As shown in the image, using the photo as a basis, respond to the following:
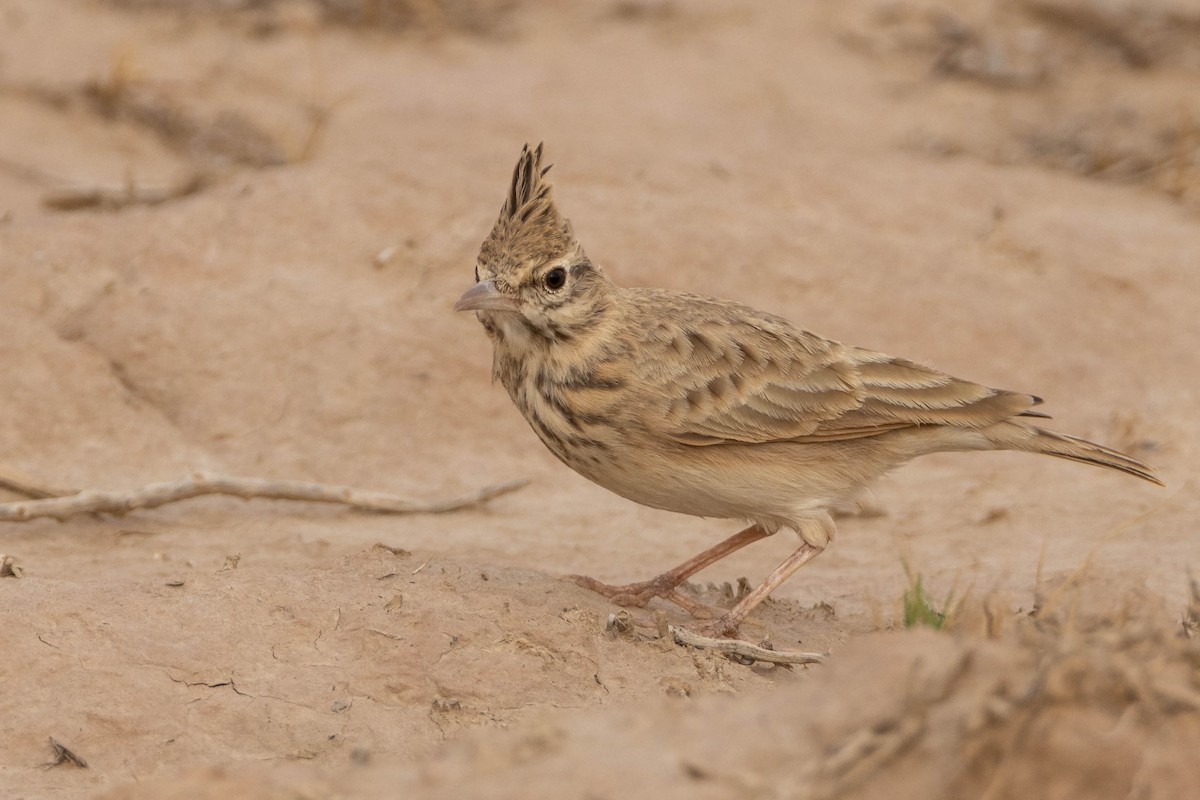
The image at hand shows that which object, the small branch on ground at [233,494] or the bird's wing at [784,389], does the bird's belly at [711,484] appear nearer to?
the bird's wing at [784,389]

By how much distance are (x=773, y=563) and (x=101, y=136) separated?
22.1 feet

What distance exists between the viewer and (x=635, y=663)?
15.1ft

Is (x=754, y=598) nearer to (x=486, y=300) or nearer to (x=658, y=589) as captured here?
(x=658, y=589)

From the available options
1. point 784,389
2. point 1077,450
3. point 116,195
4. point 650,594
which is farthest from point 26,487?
point 1077,450

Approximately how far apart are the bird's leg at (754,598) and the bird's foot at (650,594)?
10 cm

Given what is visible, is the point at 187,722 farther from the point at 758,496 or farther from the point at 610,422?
the point at 758,496

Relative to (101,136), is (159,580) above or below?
below

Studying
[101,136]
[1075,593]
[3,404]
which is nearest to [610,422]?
[1075,593]

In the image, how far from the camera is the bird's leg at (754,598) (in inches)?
196

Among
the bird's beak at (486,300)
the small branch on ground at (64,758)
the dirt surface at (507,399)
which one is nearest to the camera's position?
the dirt surface at (507,399)

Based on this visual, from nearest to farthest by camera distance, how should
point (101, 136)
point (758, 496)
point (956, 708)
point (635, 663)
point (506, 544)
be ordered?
point (956, 708)
point (635, 663)
point (758, 496)
point (506, 544)
point (101, 136)

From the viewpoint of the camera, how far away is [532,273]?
495 centimetres

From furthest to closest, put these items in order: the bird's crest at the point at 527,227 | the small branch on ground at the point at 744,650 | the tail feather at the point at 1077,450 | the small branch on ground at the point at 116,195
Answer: the small branch on ground at the point at 116,195
the tail feather at the point at 1077,450
the bird's crest at the point at 527,227
the small branch on ground at the point at 744,650

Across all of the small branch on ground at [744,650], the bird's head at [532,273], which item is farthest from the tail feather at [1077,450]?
the bird's head at [532,273]
